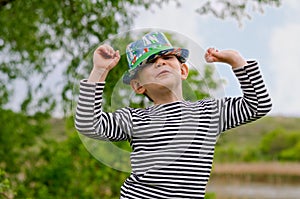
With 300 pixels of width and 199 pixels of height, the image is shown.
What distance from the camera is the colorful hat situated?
2.37m

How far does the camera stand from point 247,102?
7.79 feet

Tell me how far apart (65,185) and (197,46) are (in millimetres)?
4594

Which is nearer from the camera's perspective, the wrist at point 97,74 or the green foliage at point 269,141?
the wrist at point 97,74

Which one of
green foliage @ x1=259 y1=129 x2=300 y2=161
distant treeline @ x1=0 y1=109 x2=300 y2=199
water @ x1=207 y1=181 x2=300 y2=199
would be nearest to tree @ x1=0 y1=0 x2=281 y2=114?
distant treeline @ x1=0 y1=109 x2=300 y2=199

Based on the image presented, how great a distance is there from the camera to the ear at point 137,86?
2432 millimetres

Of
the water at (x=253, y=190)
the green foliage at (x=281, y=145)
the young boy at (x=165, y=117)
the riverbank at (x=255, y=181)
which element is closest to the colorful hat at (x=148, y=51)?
the young boy at (x=165, y=117)

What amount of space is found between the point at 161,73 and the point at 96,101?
0.22m

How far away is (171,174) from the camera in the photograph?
90.5 inches

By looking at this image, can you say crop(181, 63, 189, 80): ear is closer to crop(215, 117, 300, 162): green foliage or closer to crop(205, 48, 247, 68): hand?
crop(205, 48, 247, 68): hand

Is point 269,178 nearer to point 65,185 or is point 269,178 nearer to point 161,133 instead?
point 65,185

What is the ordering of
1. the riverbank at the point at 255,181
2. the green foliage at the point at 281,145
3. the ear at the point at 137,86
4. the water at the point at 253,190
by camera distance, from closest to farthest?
the ear at the point at 137,86
the water at the point at 253,190
the riverbank at the point at 255,181
the green foliage at the point at 281,145

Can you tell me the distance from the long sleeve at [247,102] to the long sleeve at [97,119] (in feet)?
1.02

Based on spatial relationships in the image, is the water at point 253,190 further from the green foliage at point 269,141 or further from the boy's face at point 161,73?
the boy's face at point 161,73

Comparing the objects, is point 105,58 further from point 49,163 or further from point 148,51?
point 49,163
